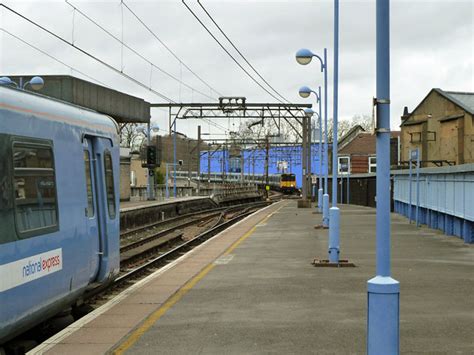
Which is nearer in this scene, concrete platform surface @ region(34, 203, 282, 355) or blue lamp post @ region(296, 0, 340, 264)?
concrete platform surface @ region(34, 203, 282, 355)

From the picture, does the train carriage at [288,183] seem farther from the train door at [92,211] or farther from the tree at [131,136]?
the train door at [92,211]

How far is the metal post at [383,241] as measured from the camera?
17.1 ft

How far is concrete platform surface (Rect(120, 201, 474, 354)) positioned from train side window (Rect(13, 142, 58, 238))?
1496 mm

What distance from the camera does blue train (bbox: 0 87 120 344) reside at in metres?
6.26

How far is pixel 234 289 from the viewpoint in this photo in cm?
1055

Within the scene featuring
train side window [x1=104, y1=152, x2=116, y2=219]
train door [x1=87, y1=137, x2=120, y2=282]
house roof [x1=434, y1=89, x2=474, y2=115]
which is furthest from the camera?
house roof [x1=434, y1=89, x2=474, y2=115]

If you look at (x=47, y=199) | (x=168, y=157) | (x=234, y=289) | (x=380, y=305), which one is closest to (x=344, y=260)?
(x=234, y=289)

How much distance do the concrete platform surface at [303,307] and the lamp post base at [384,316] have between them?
1.36m

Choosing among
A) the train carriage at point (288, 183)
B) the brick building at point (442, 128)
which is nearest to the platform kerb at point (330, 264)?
the brick building at point (442, 128)

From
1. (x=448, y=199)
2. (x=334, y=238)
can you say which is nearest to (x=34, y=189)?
(x=334, y=238)

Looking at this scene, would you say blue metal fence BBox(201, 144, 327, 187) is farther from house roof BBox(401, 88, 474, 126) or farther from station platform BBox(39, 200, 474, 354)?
station platform BBox(39, 200, 474, 354)

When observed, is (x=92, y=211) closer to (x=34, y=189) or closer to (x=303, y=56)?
(x=34, y=189)

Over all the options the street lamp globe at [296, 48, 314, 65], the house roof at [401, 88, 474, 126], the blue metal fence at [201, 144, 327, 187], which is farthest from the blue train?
the blue metal fence at [201, 144, 327, 187]

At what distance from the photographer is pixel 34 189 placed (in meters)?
6.96
